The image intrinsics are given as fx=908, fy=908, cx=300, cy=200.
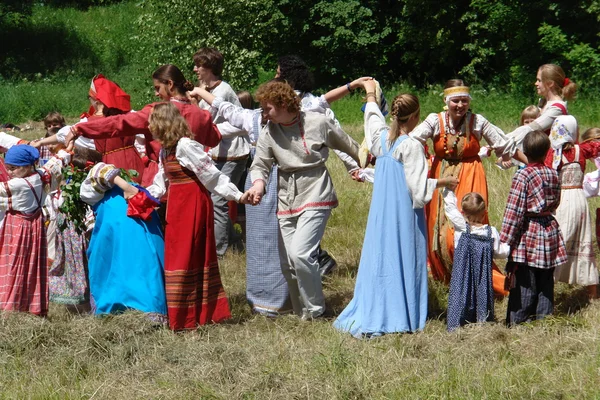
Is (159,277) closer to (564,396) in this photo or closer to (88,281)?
(88,281)

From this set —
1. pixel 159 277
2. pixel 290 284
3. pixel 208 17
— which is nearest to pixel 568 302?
pixel 290 284

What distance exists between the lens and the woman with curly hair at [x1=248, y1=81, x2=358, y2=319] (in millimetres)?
6551

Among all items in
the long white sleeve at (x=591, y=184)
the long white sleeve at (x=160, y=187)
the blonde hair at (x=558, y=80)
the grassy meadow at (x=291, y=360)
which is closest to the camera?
the grassy meadow at (x=291, y=360)

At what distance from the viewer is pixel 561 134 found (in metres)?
7.12

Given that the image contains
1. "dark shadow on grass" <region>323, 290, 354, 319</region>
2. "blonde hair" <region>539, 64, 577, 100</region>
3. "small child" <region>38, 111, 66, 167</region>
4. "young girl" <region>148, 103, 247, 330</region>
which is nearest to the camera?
"young girl" <region>148, 103, 247, 330</region>

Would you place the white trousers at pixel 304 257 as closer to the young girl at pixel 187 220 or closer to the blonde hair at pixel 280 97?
the young girl at pixel 187 220

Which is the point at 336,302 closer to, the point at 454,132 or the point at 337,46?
the point at 454,132

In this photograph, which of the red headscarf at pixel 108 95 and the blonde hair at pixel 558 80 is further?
the blonde hair at pixel 558 80

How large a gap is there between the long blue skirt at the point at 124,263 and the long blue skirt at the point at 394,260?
145 cm

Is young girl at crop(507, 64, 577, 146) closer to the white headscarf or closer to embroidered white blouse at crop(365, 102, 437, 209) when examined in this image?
the white headscarf

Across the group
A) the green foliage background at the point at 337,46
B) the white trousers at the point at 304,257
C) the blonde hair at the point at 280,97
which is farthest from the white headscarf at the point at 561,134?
the green foliage background at the point at 337,46

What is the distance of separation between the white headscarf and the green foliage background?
1350cm

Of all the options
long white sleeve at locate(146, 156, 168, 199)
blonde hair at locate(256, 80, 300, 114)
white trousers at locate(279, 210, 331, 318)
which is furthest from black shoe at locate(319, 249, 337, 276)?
blonde hair at locate(256, 80, 300, 114)

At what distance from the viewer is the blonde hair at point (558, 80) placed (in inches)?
299
